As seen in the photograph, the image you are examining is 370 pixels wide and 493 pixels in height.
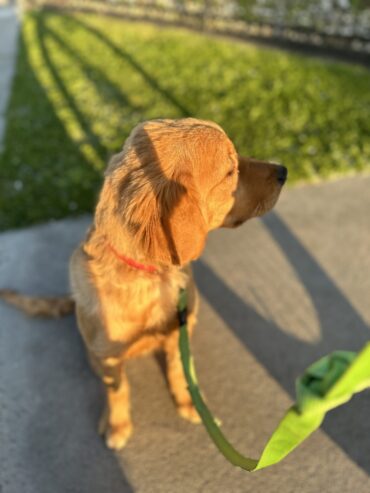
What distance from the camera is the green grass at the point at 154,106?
17.4ft

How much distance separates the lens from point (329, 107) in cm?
667

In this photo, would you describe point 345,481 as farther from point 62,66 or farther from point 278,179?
point 62,66

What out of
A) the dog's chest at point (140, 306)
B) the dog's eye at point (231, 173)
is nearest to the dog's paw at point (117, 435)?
the dog's chest at point (140, 306)

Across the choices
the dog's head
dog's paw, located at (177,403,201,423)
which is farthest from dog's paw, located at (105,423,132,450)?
the dog's head

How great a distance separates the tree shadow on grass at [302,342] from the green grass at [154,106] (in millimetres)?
1623

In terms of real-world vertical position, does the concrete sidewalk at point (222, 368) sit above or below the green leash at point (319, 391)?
below

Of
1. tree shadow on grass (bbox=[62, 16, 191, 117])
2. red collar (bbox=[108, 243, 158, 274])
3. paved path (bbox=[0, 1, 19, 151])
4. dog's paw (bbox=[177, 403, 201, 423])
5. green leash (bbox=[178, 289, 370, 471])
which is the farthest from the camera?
paved path (bbox=[0, 1, 19, 151])

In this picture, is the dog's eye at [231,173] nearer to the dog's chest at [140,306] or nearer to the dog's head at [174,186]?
the dog's head at [174,186]

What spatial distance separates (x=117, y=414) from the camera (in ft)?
9.21

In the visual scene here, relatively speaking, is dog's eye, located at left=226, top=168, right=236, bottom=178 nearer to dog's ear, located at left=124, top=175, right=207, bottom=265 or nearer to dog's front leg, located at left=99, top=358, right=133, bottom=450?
dog's ear, located at left=124, top=175, right=207, bottom=265

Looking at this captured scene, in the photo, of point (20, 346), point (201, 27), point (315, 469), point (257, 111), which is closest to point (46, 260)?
point (20, 346)

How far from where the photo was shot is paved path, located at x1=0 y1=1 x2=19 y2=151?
25.2 feet

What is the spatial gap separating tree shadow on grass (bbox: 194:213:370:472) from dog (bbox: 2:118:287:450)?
0.76 m

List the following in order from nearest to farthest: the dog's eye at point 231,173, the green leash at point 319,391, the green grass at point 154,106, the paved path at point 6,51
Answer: the green leash at point 319,391
the dog's eye at point 231,173
the green grass at point 154,106
the paved path at point 6,51
